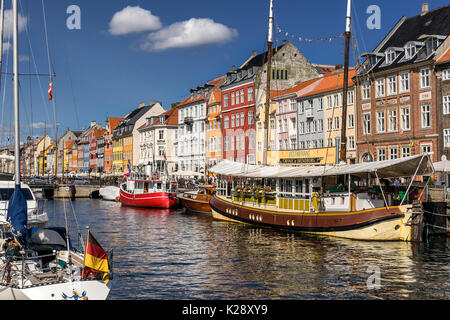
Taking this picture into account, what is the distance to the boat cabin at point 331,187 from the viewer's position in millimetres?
32188

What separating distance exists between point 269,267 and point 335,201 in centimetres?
1141

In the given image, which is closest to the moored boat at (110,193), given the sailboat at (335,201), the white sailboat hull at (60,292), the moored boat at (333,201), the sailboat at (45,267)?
the sailboat at (335,201)

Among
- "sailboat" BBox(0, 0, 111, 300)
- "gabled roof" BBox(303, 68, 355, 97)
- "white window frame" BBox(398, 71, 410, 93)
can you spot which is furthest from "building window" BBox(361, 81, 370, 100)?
"sailboat" BBox(0, 0, 111, 300)

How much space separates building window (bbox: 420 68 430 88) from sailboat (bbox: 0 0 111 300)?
1593 inches

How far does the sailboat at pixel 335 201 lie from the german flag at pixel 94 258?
19.4 metres

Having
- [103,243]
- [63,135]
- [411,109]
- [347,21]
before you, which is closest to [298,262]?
[103,243]

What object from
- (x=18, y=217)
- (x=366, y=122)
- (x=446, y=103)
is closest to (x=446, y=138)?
(x=446, y=103)

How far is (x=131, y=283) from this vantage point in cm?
2023

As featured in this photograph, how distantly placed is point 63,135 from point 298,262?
170210mm

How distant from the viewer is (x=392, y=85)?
54219 mm

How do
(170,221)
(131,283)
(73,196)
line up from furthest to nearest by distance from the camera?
(73,196) < (170,221) < (131,283)

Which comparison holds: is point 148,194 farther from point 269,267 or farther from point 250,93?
point 269,267

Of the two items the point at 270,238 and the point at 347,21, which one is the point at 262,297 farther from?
the point at 347,21

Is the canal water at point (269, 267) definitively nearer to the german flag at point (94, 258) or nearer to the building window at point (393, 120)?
the german flag at point (94, 258)
